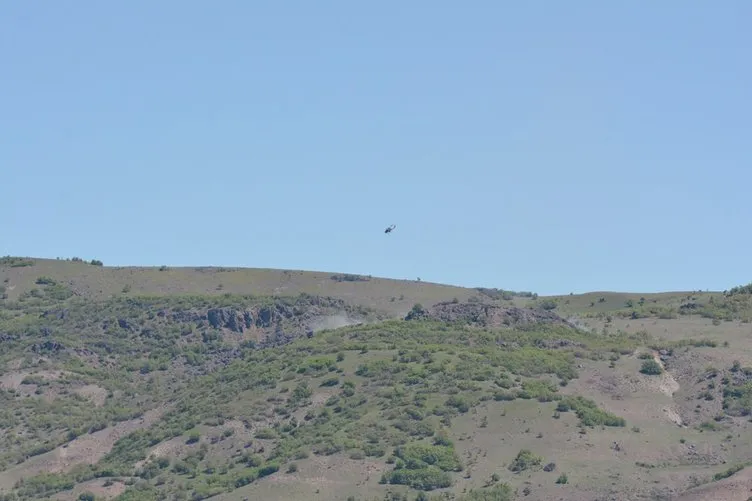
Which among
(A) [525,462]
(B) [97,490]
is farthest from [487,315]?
(B) [97,490]

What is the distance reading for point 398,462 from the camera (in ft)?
348

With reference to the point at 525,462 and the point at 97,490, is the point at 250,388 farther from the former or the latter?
the point at 525,462

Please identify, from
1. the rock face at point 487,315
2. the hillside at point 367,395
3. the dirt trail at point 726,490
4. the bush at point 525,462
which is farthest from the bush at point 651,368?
the dirt trail at point 726,490

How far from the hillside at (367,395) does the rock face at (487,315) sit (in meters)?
0.27

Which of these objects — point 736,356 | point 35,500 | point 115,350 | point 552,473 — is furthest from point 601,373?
point 115,350

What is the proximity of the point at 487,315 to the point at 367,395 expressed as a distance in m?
24.0

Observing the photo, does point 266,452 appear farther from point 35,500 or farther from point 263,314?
point 263,314

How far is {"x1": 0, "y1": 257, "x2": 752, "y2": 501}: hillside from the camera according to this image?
104938 millimetres

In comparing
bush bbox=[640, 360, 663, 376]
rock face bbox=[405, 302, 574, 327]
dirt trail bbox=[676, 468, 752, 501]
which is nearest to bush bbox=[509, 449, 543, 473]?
dirt trail bbox=[676, 468, 752, 501]

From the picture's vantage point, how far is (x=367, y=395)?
120750mm

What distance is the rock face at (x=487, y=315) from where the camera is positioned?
141375 mm

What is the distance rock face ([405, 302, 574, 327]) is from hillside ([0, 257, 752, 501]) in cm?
27

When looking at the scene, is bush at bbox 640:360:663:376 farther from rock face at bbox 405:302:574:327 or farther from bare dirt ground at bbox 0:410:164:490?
bare dirt ground at bbox 0:410:164:490

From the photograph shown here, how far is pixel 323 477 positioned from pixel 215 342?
52.0m
